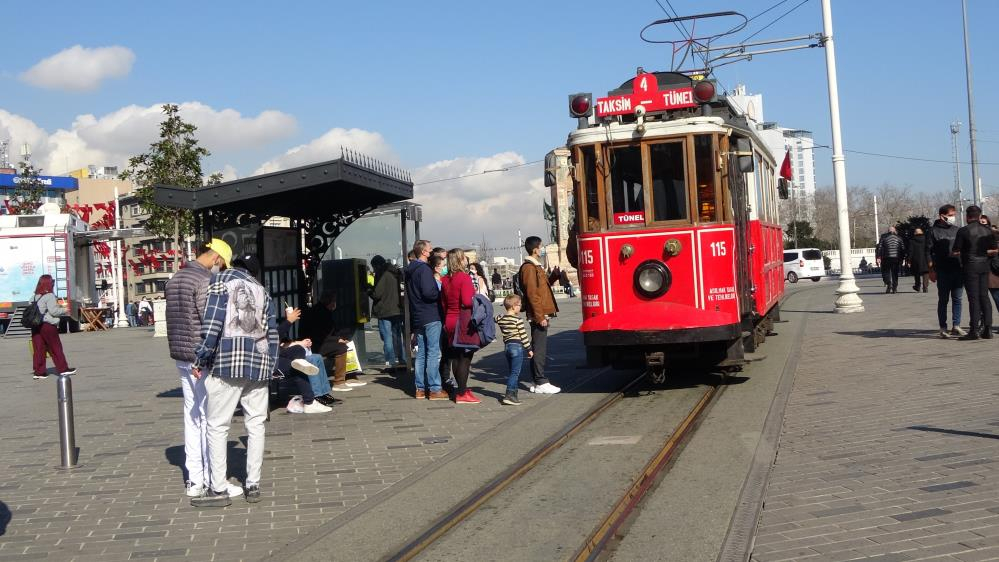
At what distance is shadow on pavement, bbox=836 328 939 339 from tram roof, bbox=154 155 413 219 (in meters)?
8.12

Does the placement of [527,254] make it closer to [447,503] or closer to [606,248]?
[606,248]

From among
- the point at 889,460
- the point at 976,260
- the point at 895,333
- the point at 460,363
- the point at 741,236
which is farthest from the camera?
the point at 895,333

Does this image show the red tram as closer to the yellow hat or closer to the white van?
the yellow hat

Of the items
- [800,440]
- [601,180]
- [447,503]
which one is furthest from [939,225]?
[447,503]

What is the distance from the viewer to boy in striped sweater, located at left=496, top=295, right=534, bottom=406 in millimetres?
12047

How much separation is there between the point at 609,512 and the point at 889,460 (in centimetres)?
239

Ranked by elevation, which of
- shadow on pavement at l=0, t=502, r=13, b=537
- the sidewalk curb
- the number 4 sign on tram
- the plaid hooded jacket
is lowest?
the sidewalk curb

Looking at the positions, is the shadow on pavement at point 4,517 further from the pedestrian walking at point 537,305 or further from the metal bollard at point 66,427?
the pedestrian walking at point 537,305

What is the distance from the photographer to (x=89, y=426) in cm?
1169

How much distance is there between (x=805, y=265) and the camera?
55938 mm

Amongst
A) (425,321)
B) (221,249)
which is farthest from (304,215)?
(221,249)

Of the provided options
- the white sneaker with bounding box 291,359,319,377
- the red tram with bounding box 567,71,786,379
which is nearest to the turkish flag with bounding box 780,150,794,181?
the red tram with bounding box 567,71,786,379

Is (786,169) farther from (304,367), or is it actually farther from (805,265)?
(805,265)

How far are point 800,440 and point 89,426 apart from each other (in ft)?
25.2
